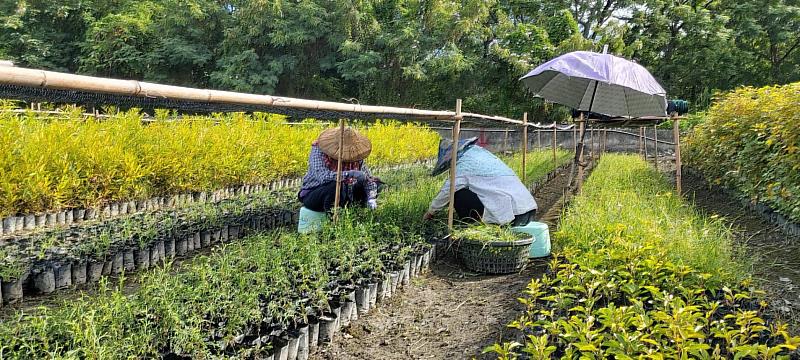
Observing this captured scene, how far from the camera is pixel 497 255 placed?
4012 millimetres

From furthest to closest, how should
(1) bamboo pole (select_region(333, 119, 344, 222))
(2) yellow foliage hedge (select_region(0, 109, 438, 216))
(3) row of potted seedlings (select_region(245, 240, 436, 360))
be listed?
(2) yellow foliage hedge (select_region(0, 109, 438, 216)) → (1) bamboo pole (select_region(333, 119, 344, 222)) → (3) row of potted seedlings (select_region(245, 240, 436, 360))

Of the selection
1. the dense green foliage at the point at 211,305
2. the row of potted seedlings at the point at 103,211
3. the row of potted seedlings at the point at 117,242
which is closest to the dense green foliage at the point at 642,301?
the dense green foliage at the point at 211,305

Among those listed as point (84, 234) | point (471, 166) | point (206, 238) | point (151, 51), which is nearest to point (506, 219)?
point (471, 166)

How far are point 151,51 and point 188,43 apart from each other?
5.58 feet

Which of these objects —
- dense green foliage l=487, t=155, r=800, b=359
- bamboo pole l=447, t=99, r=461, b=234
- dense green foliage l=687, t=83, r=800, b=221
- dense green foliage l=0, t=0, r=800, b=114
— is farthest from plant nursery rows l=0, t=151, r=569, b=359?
dense green foliage l=0, t=0, r=800, b=114

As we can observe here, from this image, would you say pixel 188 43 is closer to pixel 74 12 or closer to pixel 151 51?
pixel 151 51

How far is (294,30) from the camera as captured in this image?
17641mm

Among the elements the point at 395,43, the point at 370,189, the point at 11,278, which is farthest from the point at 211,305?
the point at 395,43

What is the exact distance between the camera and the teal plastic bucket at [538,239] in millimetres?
4340

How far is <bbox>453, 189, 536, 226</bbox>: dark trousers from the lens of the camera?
4551 millimetres

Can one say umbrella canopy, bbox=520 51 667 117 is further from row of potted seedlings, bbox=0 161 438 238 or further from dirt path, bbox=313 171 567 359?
row of potted seedlings, bbox=0 161 438 238

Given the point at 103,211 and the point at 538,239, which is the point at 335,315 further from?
the point at 103,211

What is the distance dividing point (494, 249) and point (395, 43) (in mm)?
14646

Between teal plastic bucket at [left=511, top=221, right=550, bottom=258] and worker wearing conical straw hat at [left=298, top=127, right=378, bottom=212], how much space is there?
138 centimetres
